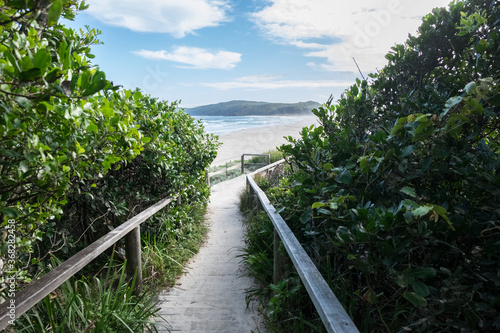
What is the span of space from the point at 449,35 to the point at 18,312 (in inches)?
135

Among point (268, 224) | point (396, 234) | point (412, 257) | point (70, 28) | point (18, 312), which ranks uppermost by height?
point (70, 28)

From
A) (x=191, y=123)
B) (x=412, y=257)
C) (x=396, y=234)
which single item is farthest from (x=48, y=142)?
(x=191, y=123)

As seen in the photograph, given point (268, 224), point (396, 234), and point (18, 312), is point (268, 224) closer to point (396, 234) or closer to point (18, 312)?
point (396, 234)

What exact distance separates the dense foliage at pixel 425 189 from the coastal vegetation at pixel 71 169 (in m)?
1.35

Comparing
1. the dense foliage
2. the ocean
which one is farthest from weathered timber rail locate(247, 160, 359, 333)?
the ocean

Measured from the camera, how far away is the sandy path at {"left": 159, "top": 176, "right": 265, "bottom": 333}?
2863 mm

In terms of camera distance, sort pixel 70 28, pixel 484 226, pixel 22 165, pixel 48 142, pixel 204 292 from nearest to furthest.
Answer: pixel 22 165, pixel 484 226, pixel 48 142, pixel 70 28, pixel 204 292

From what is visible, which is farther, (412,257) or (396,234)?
(412,257)

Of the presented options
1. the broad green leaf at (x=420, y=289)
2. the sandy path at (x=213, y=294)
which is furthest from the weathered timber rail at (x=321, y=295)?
the sandy path at (x=213, y=294)

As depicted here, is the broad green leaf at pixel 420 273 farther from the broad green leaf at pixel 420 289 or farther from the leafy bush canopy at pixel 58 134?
the leafy bush canopy at pixel 58 134

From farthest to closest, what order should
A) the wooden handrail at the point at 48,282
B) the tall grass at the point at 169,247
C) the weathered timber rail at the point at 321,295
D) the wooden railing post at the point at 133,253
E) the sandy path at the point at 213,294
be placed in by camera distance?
the tall grass at the point at 169,247, the wooden railing post at the point at 133,253, the sandy path at the point at 213,294, the wooden handrail at the point at 48,282, the weathered timber rail at the point at 321,295

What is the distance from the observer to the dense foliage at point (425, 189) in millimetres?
1294

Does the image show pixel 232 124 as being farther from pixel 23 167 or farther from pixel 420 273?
pixel 420 273

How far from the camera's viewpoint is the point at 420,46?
8.26ft
